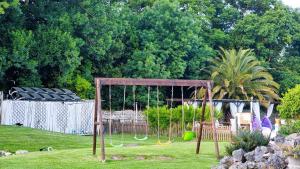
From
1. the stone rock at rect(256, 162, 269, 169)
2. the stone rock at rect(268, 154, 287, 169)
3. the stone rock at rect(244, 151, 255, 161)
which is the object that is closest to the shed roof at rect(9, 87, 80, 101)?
the stone rock at rect(244, 151, 255, 161)

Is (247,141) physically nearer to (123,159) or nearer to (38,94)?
(123,159)

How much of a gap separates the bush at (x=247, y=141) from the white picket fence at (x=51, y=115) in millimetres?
16367

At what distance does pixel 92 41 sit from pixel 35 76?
15.3 feet

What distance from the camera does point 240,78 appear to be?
4197 centimetres

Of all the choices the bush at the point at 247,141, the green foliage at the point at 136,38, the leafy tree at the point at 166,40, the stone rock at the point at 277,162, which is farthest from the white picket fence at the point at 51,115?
the stone rock at the point at 277,162

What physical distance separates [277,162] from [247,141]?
3641 mm

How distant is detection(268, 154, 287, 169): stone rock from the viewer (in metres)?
10.7

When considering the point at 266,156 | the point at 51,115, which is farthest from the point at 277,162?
the point at 51,115

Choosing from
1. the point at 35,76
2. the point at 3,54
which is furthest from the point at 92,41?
the point at 3,54

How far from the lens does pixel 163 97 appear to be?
4081 centimetres

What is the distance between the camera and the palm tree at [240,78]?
4188 cm

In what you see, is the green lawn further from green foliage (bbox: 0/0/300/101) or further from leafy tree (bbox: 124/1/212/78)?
leafy tree (bbox: 124/1/212/78)

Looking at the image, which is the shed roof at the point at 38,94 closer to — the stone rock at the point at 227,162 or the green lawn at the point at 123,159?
the green lawn at the point at 123,159

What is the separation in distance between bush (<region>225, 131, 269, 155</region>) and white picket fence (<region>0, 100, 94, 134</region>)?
16367 millimetres
